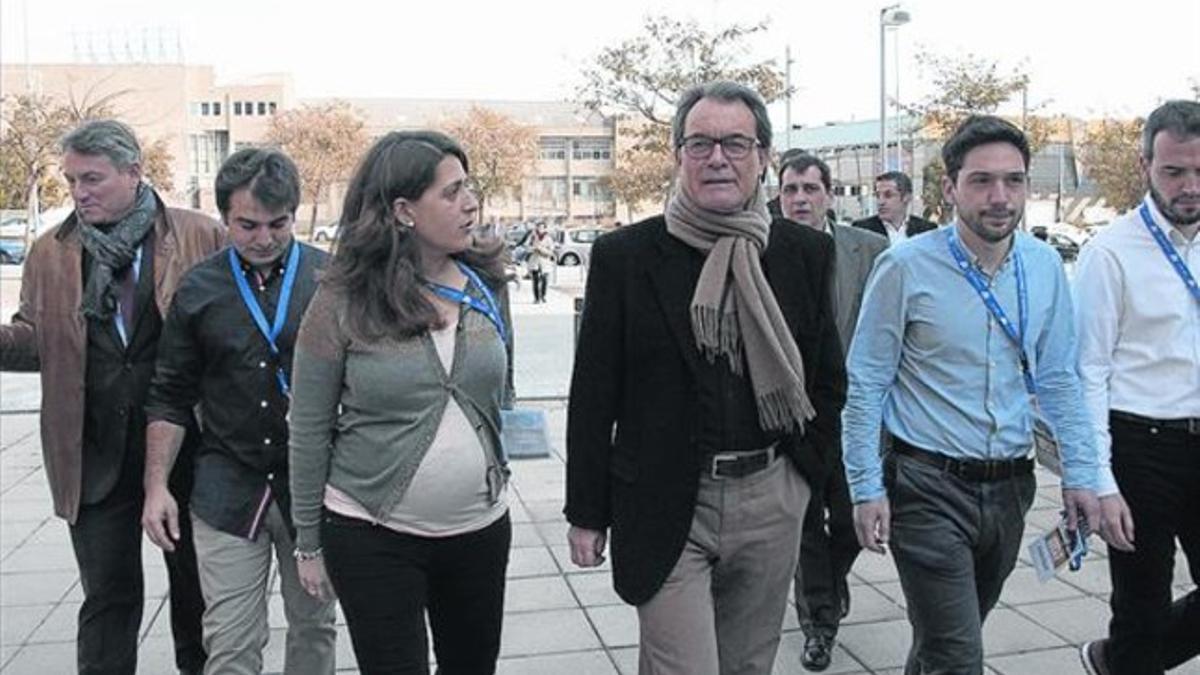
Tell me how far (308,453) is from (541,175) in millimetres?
90662

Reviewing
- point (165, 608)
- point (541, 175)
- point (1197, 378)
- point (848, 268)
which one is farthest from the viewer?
point (541, 175)

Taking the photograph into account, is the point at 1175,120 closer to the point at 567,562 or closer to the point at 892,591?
the point at 892,591

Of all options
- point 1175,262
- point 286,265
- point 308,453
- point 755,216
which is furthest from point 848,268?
point 308,453

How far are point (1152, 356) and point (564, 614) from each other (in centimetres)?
262

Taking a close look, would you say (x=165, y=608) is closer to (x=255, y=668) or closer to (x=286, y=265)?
(x=255, y=668)

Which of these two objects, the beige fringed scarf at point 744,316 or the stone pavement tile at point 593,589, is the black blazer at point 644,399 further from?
the stone pavement tile at point 593,589

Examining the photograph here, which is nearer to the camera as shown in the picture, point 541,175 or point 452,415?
point 452,415

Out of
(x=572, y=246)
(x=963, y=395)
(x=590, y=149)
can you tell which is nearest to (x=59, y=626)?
(x=963, y=395)

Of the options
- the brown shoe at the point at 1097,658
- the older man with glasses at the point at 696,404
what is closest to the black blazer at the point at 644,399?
the older man with glasses at the point at 696,404

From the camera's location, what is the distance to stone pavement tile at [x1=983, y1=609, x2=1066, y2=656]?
4.39 metres

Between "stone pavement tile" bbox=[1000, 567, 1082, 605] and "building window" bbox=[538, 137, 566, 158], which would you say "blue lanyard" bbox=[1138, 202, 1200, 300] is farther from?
"building window" bbox=[538, 137, 566, 158]

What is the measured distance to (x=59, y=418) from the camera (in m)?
3.52

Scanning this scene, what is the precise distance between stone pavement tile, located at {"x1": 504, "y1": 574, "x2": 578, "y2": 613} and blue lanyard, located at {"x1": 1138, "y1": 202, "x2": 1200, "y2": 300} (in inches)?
111

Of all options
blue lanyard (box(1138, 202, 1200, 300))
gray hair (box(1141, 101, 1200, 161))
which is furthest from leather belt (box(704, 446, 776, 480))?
gray hair (box(1141, 101, 1200, 161))
